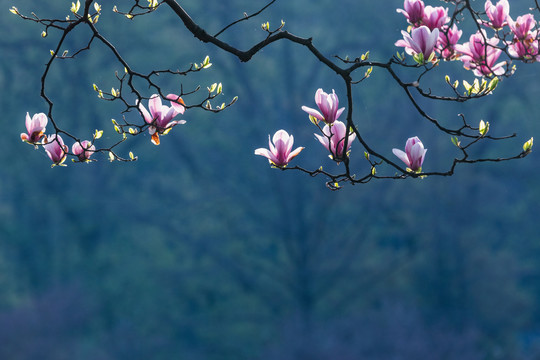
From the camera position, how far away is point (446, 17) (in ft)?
5.44

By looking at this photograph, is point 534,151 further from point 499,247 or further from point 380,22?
point 380,22

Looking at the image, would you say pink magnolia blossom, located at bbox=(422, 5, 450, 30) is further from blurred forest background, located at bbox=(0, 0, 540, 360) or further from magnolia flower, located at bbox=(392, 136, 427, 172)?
blurred forest background, located at bbox=(0, 0, 540, 360)

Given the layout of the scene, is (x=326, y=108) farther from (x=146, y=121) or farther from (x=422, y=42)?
(x=146, y=121)

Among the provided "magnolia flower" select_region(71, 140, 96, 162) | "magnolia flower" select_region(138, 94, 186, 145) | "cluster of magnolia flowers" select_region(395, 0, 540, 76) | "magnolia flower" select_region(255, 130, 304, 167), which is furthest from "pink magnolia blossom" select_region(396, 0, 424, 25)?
"magnolia flower" select_region(71, 140, 96, 162)

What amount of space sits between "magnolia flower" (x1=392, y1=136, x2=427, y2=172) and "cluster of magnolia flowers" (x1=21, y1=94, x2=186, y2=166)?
516 millimetres

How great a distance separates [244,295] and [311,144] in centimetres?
160

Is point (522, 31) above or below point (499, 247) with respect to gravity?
below

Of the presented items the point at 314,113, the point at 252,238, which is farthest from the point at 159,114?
the point at 252,238

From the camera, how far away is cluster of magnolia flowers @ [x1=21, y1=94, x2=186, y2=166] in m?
A: 1.55

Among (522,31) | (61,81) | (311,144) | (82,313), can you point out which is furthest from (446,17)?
(61,81)

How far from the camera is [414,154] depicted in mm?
1480

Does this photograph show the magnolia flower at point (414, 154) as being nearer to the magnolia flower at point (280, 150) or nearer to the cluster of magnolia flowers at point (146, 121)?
the magnolia flower at point (280, 150)

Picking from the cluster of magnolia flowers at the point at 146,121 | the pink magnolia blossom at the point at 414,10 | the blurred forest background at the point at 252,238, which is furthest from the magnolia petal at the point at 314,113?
the blurred forest background at the point at 252,238

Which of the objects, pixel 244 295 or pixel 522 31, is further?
pixel 244 295
